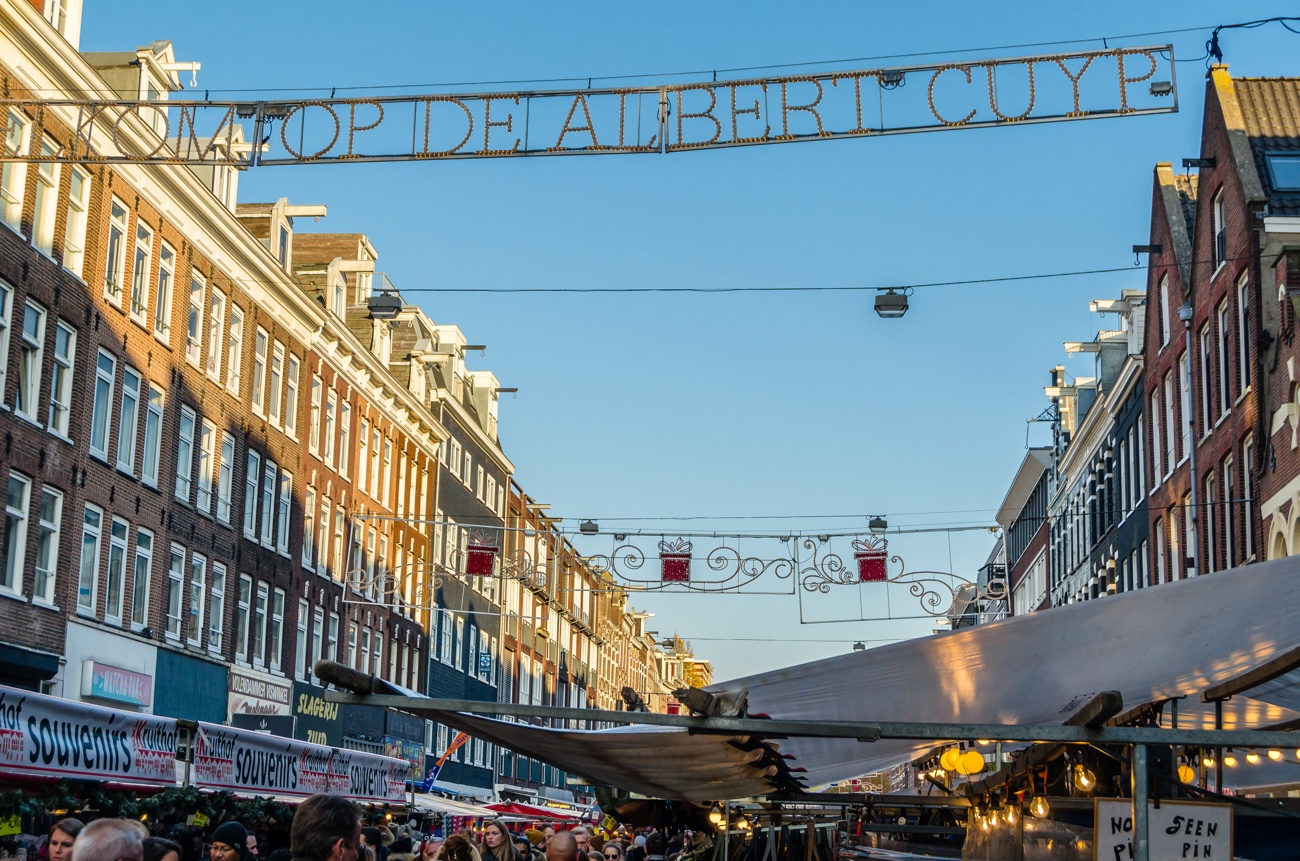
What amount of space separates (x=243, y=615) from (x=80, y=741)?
87.8ft

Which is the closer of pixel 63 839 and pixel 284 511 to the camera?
pixel 63 839

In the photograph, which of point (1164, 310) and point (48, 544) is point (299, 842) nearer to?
point (48, 544)

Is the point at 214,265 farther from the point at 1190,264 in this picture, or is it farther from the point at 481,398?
the point at 481,398

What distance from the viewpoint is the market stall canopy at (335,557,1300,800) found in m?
8.09

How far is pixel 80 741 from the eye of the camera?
10.3 metres

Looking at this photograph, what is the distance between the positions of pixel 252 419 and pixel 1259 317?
2144cm

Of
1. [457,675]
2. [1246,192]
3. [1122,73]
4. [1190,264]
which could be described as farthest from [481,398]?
[1122,73]

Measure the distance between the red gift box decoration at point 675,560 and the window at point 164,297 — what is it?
→ 10.6 meters

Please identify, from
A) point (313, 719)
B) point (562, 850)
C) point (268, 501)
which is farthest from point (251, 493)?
point (562, 850)

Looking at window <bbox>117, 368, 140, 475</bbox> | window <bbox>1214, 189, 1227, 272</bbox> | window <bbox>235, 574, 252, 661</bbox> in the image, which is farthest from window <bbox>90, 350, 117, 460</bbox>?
window <bbox>1214, 189, 1227, 272</bbox>

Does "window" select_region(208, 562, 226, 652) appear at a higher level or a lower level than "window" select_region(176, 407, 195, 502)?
lower

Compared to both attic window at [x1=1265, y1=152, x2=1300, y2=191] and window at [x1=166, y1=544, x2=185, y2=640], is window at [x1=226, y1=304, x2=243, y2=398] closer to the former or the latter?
window at [x1=166, y1=544, x2=185, y2=640]

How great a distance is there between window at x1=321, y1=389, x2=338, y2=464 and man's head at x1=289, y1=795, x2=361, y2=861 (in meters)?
37.8

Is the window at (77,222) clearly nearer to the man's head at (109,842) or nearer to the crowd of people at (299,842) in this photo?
the crowd of people at (299,842)
